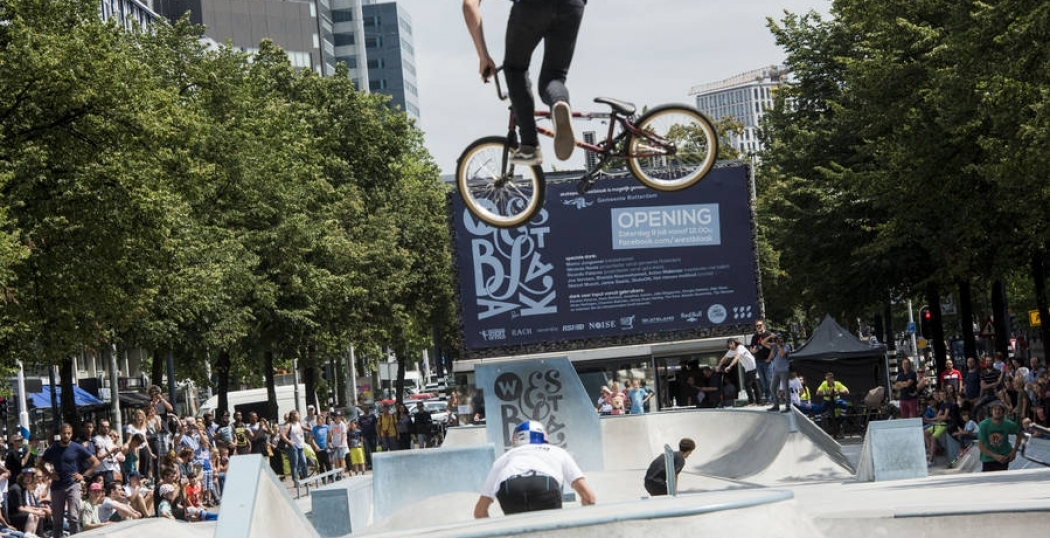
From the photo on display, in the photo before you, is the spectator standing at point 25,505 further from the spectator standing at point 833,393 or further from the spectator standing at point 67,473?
the spectator standing at point 833,393

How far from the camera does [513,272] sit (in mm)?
36906

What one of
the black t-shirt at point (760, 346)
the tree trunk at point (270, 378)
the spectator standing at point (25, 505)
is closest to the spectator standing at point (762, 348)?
the black t-shirt at point (760, 346)

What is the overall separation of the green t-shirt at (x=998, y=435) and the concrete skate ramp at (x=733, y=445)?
3.56 meters

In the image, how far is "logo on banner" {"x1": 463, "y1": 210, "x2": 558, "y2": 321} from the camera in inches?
1442

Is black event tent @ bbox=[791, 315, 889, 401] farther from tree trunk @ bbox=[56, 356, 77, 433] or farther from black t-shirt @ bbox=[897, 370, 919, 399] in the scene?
tree trunk @ bbox=[56, 356, 77, 433]

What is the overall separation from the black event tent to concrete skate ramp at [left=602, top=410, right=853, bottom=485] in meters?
6.97

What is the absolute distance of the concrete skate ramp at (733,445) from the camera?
23.0m

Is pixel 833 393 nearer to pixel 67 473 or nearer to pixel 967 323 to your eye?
pixel 967 323

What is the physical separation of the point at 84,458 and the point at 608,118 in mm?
10646

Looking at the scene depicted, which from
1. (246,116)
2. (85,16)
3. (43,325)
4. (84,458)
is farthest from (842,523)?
(246,116)

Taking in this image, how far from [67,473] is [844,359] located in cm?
2034

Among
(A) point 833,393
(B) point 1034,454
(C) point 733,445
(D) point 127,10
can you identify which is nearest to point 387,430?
(A) point 833,393

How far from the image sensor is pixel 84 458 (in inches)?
794

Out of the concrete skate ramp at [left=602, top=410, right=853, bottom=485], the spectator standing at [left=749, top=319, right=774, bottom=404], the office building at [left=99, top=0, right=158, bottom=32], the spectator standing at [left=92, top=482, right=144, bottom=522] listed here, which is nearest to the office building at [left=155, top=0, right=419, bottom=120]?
the office building at [left=99, top=0, right=158, bottom=32]
